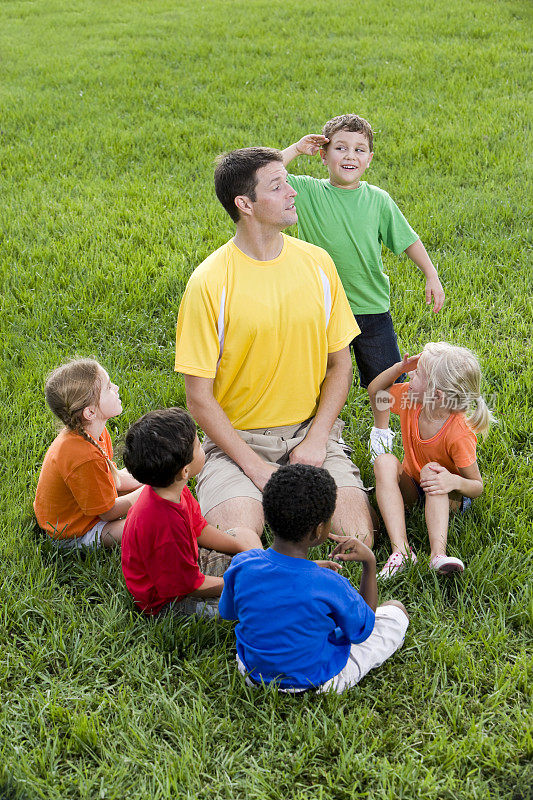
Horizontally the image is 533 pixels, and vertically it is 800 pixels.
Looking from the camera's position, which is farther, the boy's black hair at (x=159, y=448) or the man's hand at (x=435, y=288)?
the man's hand at (x=435, y=288)

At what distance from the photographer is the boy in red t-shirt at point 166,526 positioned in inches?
113

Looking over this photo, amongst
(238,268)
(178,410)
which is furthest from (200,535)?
(238,268)

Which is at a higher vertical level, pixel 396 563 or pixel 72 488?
pixel 72 488

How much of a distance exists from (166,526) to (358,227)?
7.29ft

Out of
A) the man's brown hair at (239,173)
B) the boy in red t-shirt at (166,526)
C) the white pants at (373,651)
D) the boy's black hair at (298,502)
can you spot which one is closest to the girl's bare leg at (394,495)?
the white pants at (373,651)

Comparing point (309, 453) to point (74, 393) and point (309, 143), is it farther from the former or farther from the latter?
point (309, 143)

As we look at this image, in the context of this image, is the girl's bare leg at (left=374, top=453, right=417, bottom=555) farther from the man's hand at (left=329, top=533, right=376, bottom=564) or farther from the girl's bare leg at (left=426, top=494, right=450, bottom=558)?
the man's hand at (left=329, top=533, right=376, bottom=564)

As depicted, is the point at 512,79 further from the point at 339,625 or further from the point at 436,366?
the point at 339,625

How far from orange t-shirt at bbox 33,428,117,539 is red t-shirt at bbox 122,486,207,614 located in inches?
17.7

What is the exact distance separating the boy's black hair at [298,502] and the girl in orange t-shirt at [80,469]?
3.82 feet

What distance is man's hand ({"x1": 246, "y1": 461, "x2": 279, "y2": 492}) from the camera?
3.51 meters

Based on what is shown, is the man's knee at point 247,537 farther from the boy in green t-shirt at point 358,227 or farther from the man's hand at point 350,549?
the boy in green t-shirt at point 358,227

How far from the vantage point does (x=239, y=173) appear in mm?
3549

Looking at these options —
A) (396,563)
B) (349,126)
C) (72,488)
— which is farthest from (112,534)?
(349,126)
